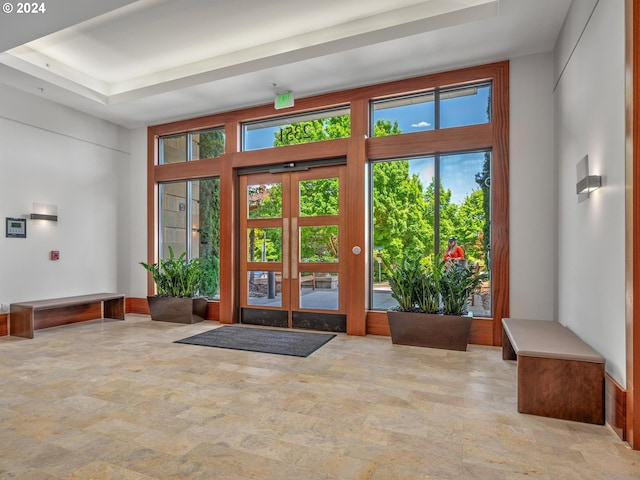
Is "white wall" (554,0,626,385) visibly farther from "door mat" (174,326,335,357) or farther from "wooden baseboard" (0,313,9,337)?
"wooden baseboard" (0,313,9,337)

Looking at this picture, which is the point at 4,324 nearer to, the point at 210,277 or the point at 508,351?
the point at 210,277

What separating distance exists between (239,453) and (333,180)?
4.02 metres

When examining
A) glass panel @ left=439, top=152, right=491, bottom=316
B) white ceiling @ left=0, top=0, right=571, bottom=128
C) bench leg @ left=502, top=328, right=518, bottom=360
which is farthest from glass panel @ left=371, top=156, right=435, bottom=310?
bench leg @ left=502, top=328, right=518, bottom=360

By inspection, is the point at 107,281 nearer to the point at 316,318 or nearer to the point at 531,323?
the point at 316,318

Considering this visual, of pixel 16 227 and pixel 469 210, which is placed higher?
pixel 469 210

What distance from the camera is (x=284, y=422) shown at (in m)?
2.52

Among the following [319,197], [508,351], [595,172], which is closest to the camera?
[595,172]

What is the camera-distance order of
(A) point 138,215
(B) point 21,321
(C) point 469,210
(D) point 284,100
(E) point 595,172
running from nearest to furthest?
1. (E) point 595,172
2. (C) point 469,210
3. (B) point 21,321
4. (D) point 284,100
5. (A) point 138,215

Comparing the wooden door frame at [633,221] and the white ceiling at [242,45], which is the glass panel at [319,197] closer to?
the white ceiling at [242,45]

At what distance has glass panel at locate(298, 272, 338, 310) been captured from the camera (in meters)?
5.38

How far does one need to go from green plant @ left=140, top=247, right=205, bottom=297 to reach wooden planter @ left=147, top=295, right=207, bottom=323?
148 mm

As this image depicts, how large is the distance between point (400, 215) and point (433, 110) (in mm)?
1490

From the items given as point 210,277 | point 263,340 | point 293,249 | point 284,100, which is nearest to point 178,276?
point 210,277

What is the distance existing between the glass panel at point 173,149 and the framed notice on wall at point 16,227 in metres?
2.37
